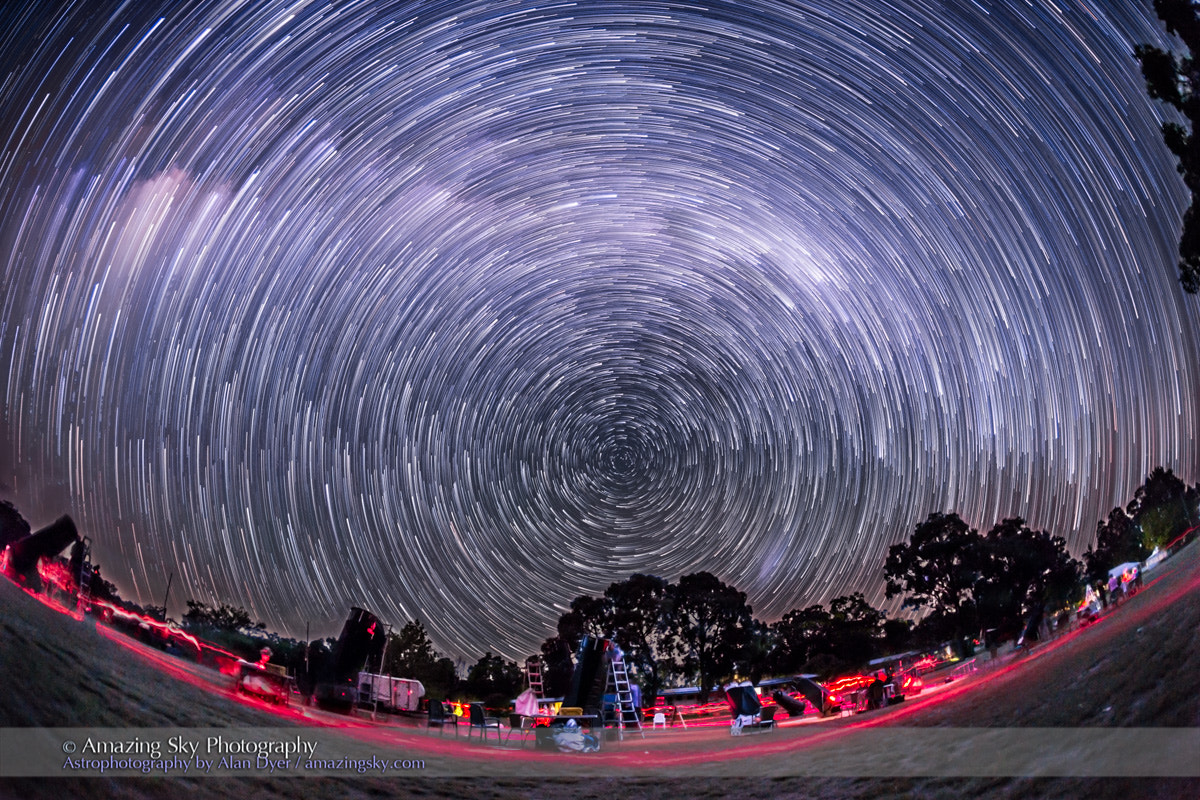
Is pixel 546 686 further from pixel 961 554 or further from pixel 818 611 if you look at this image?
pixel 961 554

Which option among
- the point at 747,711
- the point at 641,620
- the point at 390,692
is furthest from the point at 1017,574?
the point at 390,692

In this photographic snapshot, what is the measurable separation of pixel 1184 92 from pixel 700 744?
1597 cm

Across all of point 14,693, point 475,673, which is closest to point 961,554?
point 475,673

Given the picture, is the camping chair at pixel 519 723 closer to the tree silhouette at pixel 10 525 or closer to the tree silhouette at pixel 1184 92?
the tree silhouette at pixel 10 525

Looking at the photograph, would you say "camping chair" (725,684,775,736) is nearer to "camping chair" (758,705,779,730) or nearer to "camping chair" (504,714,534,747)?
"camping chair" (758,705,779,730)

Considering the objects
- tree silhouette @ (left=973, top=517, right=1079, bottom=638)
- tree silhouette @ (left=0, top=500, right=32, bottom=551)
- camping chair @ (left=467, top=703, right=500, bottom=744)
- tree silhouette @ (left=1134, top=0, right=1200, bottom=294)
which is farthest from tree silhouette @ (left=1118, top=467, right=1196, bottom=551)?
tree silhouette @ (left=0, top=500, right=32, bottom=551)

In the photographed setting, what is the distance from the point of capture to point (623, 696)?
744 inches

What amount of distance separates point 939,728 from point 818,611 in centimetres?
817

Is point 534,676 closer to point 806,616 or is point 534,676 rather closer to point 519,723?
point 519,723

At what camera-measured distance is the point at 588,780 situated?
44.1ft

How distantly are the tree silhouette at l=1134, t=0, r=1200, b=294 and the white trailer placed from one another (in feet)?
62.4

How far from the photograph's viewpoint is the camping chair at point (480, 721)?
1677cm

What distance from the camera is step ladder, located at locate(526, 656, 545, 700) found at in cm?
1959

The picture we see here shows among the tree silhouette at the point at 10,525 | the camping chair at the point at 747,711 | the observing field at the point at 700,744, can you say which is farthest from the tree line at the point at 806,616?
the camping chair at the point at 747,711
